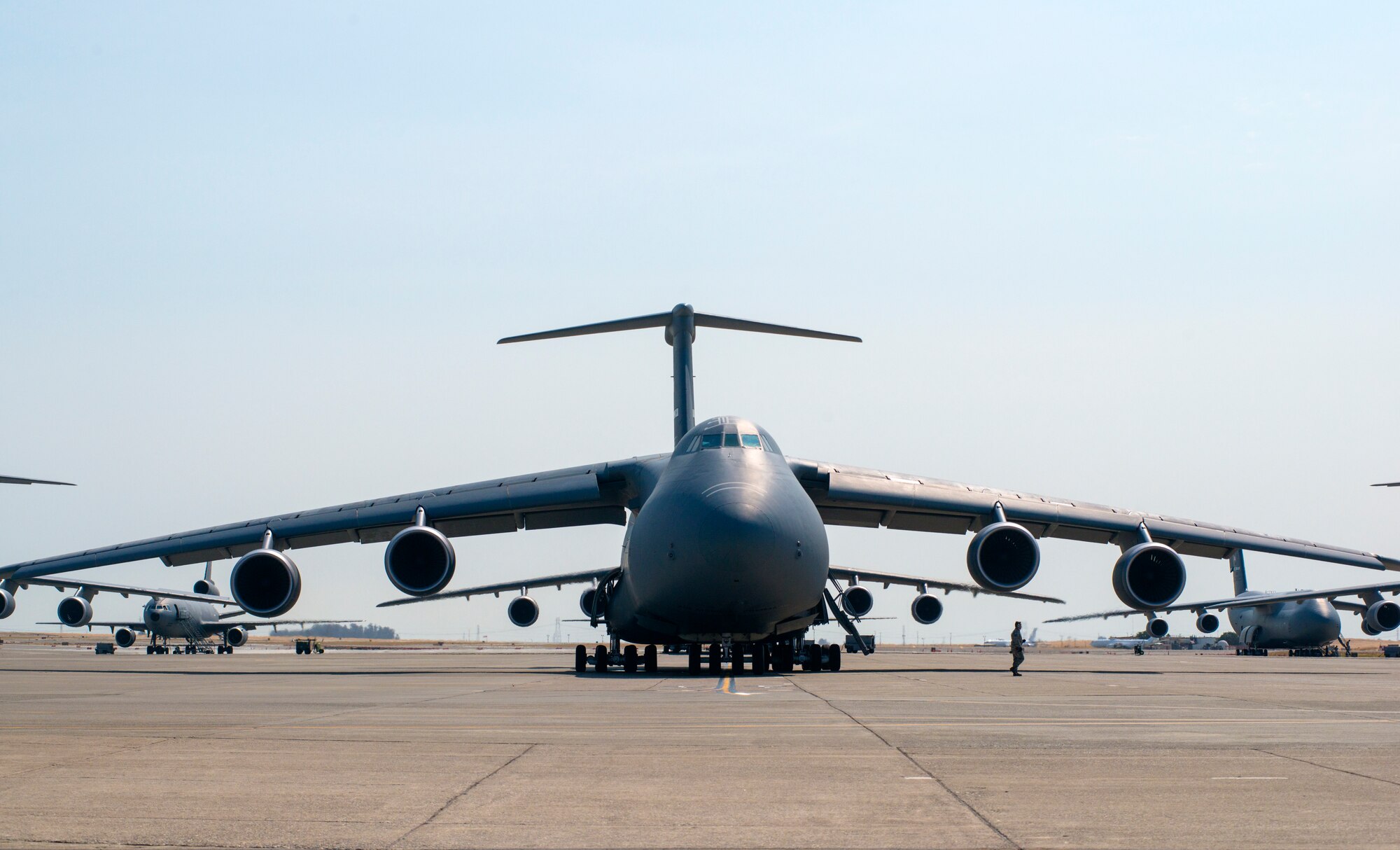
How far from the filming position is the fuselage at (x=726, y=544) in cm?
1806

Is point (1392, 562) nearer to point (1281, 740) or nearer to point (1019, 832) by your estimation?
point (1281, 740)

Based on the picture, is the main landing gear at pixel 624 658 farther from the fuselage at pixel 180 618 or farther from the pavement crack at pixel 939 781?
the fuselage at pixel 180 618

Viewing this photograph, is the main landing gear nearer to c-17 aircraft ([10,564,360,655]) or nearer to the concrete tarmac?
the concrete tarmac

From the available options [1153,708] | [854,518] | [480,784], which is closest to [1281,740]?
[1153,708]

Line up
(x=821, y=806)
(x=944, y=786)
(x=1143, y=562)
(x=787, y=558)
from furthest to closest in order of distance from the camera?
(x=1143, y=562)
(x=787, y=558)
(x=944, y=786)
(x=821, y=806)

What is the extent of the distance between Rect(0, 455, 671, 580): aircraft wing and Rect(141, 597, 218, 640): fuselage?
32.4 m

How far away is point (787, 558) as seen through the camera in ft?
60.7

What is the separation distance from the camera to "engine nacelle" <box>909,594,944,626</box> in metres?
36.0

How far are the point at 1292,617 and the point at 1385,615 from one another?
826 centimetres

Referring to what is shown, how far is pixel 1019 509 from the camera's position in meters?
23.1

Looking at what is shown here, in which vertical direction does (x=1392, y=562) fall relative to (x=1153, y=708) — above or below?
above

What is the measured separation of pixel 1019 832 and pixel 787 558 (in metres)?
13.6

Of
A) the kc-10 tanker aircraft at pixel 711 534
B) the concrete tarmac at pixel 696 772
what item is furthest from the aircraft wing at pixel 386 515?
the concrete tarmac at pixel 696 772

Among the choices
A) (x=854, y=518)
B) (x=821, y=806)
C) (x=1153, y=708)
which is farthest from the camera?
(x=854, y=518)
